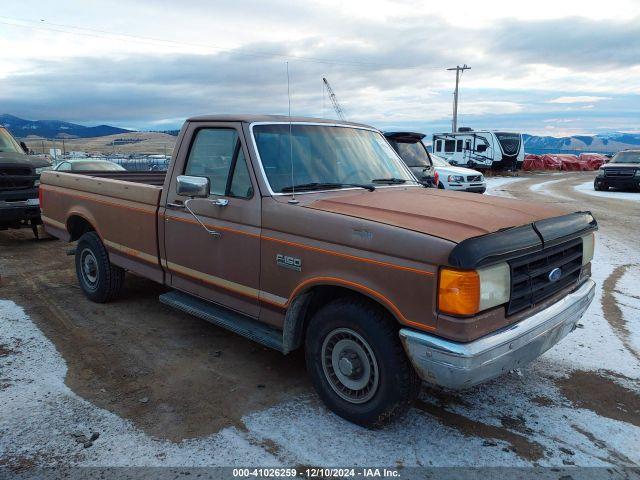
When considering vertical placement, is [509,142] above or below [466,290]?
above

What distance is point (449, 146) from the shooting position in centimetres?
3272

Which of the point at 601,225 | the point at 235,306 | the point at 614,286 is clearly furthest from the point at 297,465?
the point at 601,225

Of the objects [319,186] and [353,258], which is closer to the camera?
[353,258]

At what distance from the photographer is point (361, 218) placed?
3.25 m

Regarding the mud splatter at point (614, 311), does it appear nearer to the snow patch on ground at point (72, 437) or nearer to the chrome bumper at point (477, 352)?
the chrome bumper at point (477, 352)

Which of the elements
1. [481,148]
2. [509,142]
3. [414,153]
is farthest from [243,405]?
[509,142]

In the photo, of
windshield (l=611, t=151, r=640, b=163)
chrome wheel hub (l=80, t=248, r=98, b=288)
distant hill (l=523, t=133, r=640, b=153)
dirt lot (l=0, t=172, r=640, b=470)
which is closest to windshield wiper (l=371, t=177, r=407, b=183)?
dirt lot (l=0, t=172, r=640, b=470)

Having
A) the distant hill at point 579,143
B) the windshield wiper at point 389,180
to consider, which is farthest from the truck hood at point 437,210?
the distant hill at point 579,143

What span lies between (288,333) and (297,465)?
36.2 inches

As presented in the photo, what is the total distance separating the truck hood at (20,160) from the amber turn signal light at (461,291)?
8831mm

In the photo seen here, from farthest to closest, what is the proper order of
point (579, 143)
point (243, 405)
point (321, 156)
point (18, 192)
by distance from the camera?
point (579, 143) → point (18, 192) → point (321, 156) → point (243, 405)

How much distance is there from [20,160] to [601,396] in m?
9.76

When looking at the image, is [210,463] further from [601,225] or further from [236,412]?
[601,225]

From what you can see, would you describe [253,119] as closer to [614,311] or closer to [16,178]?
[614,311]
